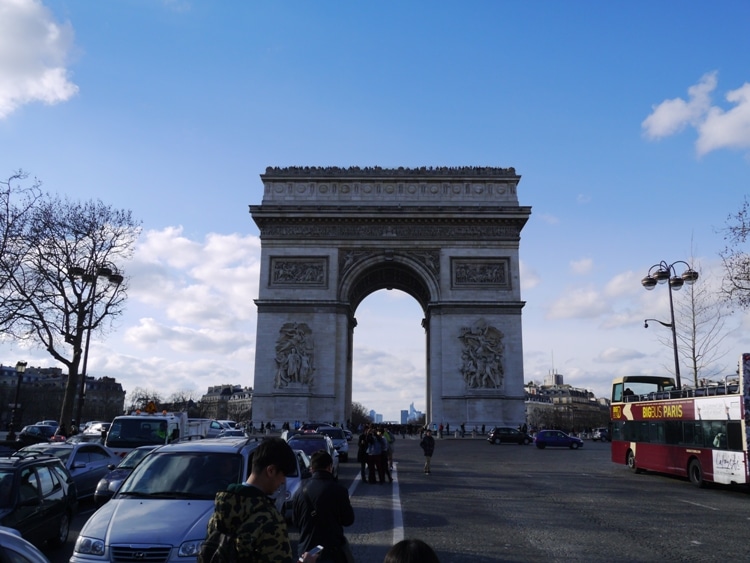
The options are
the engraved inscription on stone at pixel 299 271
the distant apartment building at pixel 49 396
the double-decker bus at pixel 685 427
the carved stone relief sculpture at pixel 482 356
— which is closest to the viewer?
the double-decker bus at pixel 685 427

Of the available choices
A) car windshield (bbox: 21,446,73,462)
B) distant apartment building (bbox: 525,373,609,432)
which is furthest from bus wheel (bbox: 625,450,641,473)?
distant apartment building (bbox: 525,373,609,432)

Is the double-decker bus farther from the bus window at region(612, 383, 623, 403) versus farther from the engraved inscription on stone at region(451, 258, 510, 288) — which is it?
the engraved inscription on stone at region(451, 258, 510, 288)

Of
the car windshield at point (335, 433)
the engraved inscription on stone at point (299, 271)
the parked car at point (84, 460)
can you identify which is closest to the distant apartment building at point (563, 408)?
the engraved inscription on stone at point (299, 271)

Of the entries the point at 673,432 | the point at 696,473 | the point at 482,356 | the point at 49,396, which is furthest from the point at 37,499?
the point at 49,396

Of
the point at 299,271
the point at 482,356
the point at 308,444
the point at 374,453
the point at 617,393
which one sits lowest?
the point at 374,453

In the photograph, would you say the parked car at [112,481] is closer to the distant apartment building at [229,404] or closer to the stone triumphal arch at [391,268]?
the stone triumphal arch at [391,268]

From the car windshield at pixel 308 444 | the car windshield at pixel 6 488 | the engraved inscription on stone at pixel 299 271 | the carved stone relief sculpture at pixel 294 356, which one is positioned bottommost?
the car windshield at pixel 6 488

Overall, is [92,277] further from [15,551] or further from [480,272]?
[15,551]

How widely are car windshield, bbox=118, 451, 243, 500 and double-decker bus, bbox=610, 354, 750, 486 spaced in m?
13.6

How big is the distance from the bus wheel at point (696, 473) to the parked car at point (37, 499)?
15483 mm

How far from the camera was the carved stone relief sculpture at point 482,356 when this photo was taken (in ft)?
141

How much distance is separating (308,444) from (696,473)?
1068 centimetres

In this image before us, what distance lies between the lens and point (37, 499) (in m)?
8.35

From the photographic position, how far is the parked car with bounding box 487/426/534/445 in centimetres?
3828
